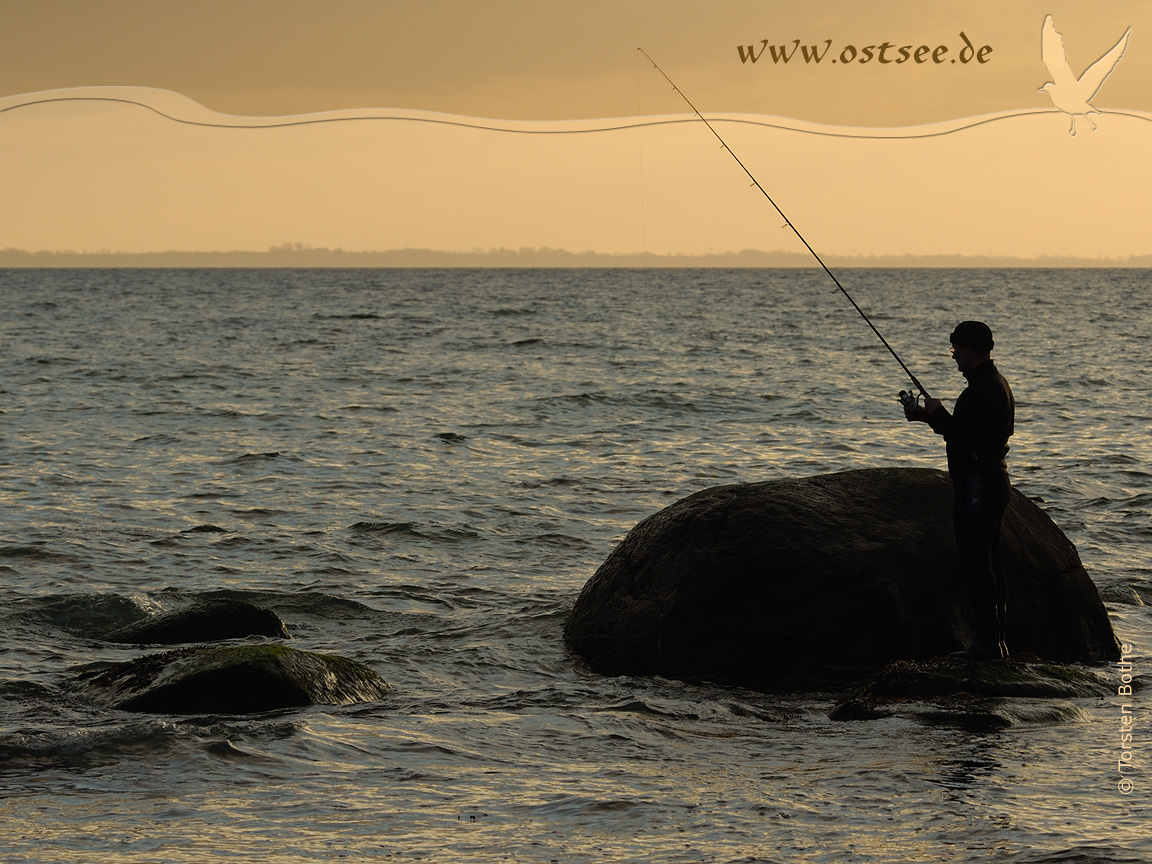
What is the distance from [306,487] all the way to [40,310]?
164 feet

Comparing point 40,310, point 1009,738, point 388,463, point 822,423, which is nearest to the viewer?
point 1009,738

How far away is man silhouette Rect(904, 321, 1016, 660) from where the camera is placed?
7.06 m

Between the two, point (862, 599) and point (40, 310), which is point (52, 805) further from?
point (40, 310)

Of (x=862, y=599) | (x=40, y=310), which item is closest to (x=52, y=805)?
(x=862, y=599)

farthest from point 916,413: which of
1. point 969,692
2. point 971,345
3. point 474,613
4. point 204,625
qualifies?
point 204,625

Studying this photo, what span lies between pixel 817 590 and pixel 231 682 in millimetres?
3502

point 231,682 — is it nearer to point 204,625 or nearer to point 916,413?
point 204,625

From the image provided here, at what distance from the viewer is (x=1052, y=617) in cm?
809

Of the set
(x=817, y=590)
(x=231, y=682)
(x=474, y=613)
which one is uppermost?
(x=817, y=590)

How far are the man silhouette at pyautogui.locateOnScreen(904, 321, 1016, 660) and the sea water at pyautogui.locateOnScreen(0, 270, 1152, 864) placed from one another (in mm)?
746
